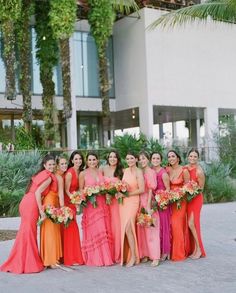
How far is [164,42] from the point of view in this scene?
26125 millimetres

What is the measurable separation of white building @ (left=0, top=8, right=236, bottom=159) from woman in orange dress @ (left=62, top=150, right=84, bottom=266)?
16.9 meters

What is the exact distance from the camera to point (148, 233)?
25.9 feet

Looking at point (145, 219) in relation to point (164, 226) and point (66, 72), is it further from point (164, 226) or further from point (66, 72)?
point (66, 72)

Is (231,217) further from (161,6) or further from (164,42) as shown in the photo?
(161,6)

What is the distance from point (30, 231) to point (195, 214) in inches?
99.1

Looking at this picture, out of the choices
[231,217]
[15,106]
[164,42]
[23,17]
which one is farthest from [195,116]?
[231,217]

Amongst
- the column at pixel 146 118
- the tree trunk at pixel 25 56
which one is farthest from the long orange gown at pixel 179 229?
the column at pixel 146 118

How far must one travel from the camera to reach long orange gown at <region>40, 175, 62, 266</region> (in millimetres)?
7566

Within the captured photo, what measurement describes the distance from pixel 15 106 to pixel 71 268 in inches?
711

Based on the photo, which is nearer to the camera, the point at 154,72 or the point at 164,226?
the point at 164,226

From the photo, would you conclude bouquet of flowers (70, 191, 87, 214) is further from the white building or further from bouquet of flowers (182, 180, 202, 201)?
the white building

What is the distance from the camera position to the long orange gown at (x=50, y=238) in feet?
24.8

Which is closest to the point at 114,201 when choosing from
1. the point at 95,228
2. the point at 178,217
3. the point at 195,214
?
the point at 95,228

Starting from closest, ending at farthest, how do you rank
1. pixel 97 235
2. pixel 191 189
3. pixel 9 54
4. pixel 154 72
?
pixel 97 235 → pixel 191 189 → pixel 9 54 → pixel 154 72
